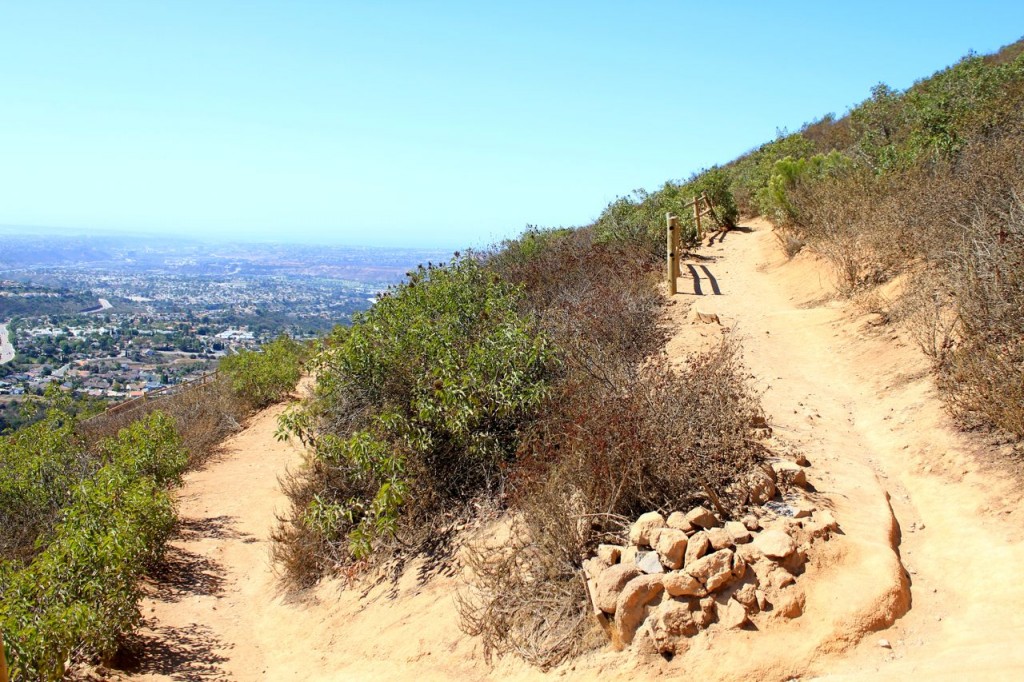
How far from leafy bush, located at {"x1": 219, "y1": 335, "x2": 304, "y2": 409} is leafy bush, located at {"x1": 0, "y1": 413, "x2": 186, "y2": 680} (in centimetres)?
772

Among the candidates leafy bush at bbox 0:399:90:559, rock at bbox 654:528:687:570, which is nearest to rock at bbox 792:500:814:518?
rock at bbox 654:528:687:570

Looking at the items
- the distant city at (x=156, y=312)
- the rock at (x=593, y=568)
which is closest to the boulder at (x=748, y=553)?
the rock at (x=593, y=568)

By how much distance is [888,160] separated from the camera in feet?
44.8

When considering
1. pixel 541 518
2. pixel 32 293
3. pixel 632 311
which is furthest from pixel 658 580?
pixel 32 293

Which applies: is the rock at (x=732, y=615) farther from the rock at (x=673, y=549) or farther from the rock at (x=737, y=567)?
the rock at (x=673, y=549)

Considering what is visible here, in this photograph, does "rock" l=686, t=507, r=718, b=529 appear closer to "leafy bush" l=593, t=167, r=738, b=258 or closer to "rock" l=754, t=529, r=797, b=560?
"rock" l=754, t=529, r=797, b=560

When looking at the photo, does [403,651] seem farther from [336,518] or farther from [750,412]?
[750,412]

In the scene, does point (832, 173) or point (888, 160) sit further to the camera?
point (832, 173)

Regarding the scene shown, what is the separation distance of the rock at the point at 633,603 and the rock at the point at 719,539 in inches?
16.4

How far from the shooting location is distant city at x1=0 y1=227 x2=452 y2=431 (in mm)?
31219

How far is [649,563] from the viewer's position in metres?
4.55

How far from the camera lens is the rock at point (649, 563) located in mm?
4508

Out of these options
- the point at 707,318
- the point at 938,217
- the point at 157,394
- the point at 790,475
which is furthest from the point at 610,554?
the point at 157,394

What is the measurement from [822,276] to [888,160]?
2.84 meters
